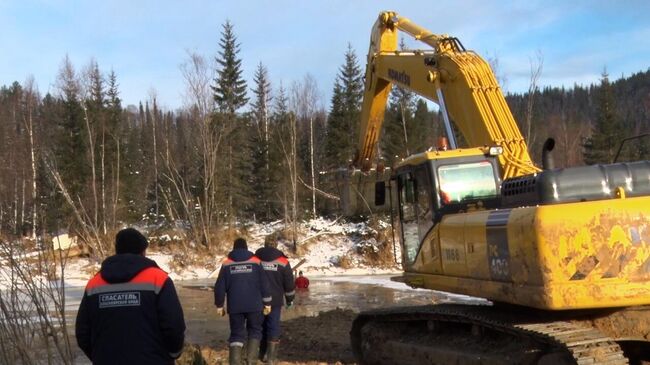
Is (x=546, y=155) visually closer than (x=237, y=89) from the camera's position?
Yes

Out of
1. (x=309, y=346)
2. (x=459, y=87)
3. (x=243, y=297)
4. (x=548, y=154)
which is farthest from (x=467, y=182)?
(x=309, y=346)

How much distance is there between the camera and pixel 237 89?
4609 cm

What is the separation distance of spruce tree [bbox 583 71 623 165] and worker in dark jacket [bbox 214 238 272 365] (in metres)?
41.3

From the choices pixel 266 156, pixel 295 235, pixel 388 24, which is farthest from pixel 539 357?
pixel 266 156

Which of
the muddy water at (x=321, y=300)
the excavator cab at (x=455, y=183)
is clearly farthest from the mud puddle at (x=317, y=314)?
the excavator cab at (x=455, y=183)

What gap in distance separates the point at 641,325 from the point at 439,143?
358cm

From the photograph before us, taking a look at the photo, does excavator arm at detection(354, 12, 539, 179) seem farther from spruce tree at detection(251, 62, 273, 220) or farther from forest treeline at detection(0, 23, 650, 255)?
spruce tree at detection(251, 62, 273, 220)

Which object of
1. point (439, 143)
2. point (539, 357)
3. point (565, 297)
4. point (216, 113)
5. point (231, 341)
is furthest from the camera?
point (216, 113)

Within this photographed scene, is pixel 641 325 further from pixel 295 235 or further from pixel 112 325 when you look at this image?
pixel 295 235

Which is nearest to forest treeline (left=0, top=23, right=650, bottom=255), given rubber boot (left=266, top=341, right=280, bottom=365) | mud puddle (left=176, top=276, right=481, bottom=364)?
mud puddle (left=176, top=276, right=481, bottom=364)

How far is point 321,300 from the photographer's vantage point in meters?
17.4

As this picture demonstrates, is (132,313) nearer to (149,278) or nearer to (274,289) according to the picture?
(149,278)

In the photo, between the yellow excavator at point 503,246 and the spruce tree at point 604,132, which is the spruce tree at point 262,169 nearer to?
the spruce tree at point 604,132

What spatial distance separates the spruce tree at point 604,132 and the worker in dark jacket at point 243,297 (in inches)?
1625
